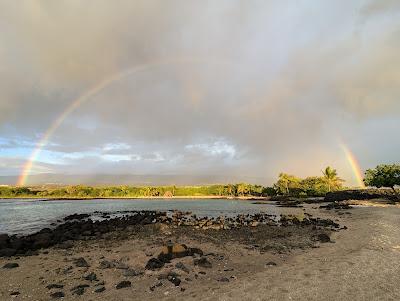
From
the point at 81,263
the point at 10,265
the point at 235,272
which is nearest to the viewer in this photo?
the point at 235,272

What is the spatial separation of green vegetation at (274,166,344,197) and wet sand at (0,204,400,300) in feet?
438

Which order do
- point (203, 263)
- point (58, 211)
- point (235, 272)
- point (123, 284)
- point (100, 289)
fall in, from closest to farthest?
point (100, 289), point (123, 284), point (235, 272), point (203, 263), point (58, 211)

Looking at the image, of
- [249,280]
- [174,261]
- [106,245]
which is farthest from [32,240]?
[249,280]

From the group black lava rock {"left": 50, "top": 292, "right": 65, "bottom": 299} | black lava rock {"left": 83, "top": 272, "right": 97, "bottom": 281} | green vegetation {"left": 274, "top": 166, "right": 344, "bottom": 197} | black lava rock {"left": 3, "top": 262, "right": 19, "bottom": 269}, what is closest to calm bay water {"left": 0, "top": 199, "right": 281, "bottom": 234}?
black lava rock {"left": 3, "top": 262, "right": 19, "bottom": 269}

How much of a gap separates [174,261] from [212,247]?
21.0ft

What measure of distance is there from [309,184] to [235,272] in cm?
15466

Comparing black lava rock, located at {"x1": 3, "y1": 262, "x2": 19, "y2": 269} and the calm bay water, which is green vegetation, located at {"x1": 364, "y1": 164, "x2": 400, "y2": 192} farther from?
black lava rock, located at {"x1": 3, "y1": 262, "x2": 19, "y2": 269}

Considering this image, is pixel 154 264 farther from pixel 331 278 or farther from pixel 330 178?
pixel 330 178

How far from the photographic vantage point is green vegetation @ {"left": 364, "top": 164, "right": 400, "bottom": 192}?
102m

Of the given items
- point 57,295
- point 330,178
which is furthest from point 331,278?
point 330,178

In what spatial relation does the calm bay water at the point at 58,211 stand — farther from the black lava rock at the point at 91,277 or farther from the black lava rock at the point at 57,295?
the black lava rock at the point at 57,295

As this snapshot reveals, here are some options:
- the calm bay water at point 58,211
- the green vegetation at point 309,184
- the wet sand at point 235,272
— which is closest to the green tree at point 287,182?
the green vegetation at point 309,184

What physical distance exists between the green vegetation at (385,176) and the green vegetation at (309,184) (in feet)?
141

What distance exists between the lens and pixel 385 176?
103625 mm
